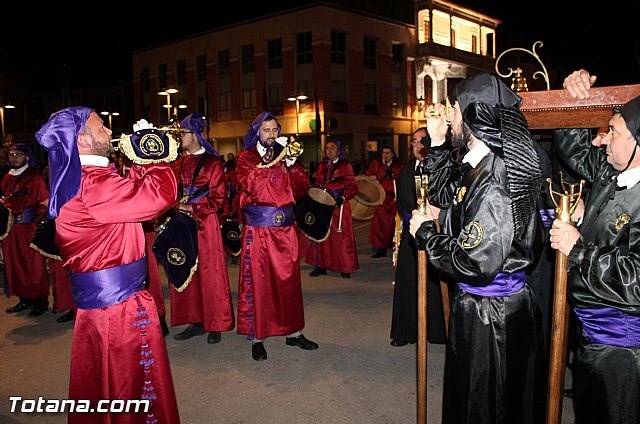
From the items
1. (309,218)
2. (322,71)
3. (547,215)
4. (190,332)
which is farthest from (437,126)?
(322,71)

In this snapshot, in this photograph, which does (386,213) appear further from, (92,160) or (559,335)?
(92,160)

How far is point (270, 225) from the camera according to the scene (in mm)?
4988

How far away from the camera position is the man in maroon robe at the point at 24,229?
6820 millimetres

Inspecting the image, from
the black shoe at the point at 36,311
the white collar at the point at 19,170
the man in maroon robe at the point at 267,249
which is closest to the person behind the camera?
the man in maroon robe at the point at 267,249

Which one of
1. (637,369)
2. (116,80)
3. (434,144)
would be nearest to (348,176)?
(434,144)

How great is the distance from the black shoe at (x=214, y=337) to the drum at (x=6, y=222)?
3.55 meters

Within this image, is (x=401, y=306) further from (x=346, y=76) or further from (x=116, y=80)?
(x=116, y=80)

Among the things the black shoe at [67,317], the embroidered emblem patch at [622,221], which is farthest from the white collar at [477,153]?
the black shoe at [67,317]

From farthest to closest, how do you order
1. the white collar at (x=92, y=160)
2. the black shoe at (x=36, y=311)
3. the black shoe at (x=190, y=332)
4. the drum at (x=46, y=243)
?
1. the black shoe at (x=36, y=311)
2. the drum at (x=46, y=243)
3. the black shoe at (x=190, y=332)
4. the white collar at (x=92, y=160)

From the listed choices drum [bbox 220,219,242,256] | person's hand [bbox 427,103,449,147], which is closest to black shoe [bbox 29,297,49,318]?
drum [bbox 220,219,242,256]

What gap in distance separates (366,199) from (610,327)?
6323 millimetres

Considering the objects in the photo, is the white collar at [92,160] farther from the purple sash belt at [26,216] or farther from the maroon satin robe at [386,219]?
the maroon satin robe at [386,219]

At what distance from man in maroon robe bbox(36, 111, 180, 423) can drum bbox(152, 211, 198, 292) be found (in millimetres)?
2137

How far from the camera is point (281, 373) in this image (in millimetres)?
4648
